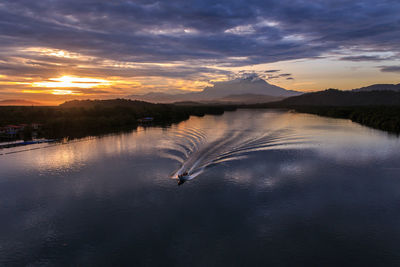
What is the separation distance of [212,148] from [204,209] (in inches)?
751

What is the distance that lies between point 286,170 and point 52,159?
94.7ft

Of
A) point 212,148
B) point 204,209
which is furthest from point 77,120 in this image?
point 204,209

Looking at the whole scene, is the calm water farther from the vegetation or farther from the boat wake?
the vegetation

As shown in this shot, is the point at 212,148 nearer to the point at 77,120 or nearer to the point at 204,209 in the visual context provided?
the point at 204,209

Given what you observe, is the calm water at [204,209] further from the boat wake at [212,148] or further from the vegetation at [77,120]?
the vegetation at [77,120]

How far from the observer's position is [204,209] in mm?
18609

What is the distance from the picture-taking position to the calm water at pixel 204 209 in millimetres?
13680

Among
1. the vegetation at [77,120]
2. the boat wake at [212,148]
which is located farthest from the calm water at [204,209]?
the vegetation at [77,120]

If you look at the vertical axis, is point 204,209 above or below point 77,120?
below

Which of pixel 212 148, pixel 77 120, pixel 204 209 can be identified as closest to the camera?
pixel 204 209

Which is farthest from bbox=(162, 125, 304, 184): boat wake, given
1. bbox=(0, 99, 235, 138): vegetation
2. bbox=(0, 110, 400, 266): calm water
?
bbox=(0, 99, 235, 138): vegetation

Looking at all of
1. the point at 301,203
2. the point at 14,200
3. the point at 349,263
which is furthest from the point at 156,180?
the point at 349,263

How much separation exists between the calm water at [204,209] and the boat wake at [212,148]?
15.6 inches

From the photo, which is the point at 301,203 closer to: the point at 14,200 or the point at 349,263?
the point at 349,263
